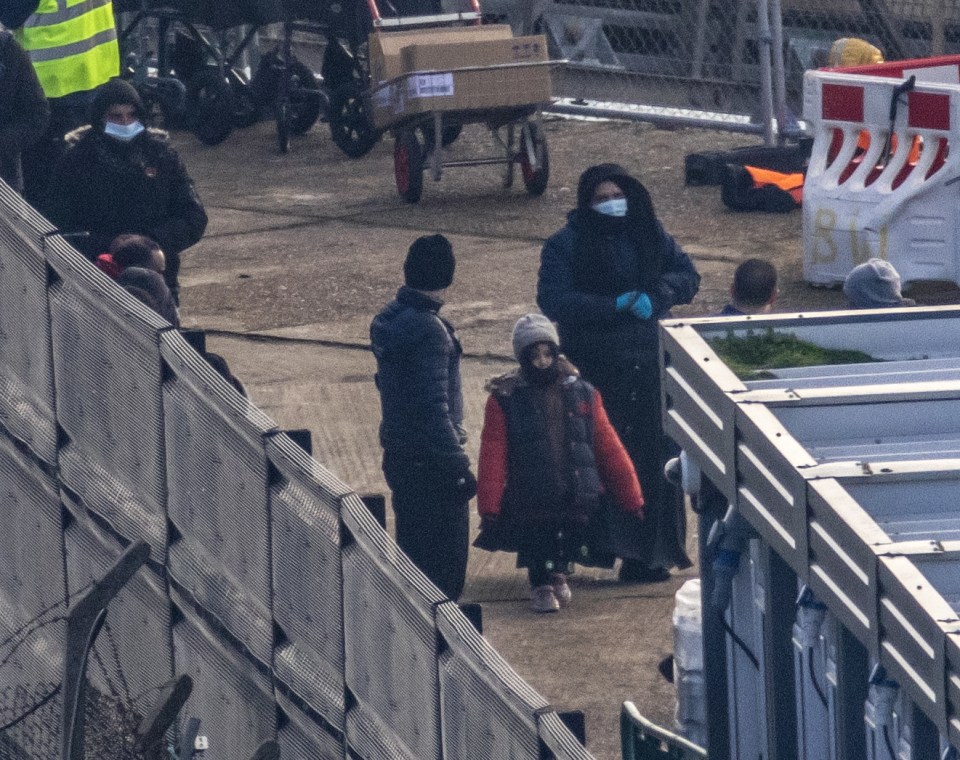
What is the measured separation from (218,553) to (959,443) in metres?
2.39

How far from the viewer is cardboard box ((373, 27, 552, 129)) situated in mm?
13570

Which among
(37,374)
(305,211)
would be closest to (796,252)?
(305,211)

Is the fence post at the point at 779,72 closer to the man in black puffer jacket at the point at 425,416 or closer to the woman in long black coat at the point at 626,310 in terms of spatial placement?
the woman in long black coat at the point at 626,310

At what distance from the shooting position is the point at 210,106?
16.4m

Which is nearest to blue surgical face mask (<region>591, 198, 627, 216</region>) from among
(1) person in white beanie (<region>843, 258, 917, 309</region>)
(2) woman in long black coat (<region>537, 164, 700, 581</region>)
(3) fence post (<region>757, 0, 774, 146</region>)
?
(2) woman in long black coat (<region>537, 164, 700, 581</region>)

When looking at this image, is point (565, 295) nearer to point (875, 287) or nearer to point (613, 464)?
point (613, 464)

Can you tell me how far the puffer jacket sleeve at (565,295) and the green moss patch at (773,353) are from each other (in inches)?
108

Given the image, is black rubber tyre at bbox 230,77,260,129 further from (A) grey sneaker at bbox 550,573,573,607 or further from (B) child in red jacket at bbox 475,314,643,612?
(B) child in red jacket at bbox 475,314,643,612

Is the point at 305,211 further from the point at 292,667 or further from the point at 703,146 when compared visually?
the point at 292,667

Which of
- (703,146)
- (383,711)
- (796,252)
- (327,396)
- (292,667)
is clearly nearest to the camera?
(383,711)

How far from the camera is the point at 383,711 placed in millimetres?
5559

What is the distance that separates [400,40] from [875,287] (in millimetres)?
7184

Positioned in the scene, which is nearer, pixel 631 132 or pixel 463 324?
pixel 463 324

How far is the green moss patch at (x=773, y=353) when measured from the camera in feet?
17.5
